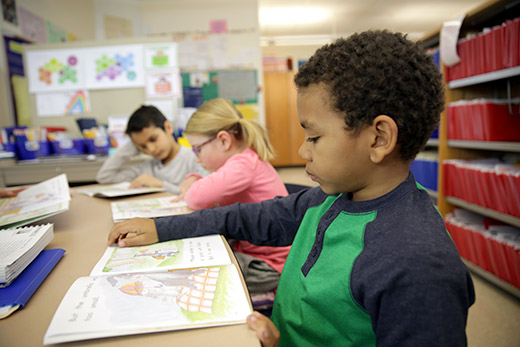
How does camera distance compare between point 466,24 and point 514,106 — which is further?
point 466,24

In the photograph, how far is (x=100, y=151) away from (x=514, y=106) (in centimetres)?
255

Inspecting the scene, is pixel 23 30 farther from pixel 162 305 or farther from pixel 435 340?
pixel 435 340

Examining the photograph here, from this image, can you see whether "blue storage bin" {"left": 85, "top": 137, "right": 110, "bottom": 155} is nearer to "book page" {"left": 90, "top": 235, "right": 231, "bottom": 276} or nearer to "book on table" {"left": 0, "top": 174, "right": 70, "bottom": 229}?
"book on table" {"left": 0, "top": 174, "right": 70, "bottom": 229}

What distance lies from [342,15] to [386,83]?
19.6ft

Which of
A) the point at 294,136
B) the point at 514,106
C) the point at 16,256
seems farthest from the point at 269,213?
the point at 294,136

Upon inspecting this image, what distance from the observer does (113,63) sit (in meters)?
2.71

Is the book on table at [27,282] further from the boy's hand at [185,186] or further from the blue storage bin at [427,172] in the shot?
the blue storage bin at [427,172]

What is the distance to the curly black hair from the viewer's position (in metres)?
0.49

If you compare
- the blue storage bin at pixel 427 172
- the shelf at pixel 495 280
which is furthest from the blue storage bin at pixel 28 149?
the shelf at pixel 495 280

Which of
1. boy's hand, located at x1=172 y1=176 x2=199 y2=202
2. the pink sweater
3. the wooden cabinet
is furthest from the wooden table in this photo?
the wooden cabinet

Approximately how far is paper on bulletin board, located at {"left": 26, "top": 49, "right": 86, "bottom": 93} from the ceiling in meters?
3.09

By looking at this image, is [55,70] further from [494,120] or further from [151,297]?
[494,120]

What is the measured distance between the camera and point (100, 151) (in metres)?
2.40

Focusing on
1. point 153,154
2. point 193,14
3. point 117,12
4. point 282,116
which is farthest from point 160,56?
point 282,116
